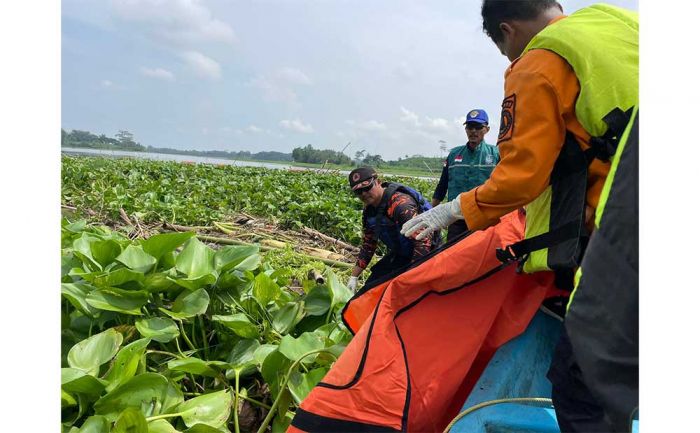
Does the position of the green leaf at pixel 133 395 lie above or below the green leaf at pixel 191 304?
below

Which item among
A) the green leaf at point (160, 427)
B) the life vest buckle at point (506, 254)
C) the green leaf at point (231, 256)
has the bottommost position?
the green leaf at point (160, 427)

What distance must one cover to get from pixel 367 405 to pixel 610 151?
35.8 inches

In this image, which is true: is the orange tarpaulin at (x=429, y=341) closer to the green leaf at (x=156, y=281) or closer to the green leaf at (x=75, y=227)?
the green leaf at (x=156, y=281)

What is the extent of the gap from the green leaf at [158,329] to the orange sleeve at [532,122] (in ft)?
5.03

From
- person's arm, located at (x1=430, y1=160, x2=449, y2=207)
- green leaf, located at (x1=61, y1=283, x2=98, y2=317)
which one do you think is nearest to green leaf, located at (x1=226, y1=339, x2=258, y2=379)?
green leaf, located at (x1=61, y1=283, x2=98, y2=317)

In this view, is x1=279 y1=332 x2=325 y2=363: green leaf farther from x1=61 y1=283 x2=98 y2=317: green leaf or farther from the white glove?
x1=61 y1=283 x2=98 y2=317: green leaf

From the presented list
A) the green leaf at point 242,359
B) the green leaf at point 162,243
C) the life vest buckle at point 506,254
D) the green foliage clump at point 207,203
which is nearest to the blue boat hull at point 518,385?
the life vest buckle at point 506,254

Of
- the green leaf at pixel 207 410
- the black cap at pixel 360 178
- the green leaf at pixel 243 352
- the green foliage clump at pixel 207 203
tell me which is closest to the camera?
the green leaf at pixel 207 410

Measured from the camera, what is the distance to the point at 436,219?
5.73ft

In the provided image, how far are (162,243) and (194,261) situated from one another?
7.0 inches

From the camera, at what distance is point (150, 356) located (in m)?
2.31

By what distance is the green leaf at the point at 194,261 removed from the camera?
2469mm

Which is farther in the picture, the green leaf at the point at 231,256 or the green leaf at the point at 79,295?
the green leaf at the point at 231,256

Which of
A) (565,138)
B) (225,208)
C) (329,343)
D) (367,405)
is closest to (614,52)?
(565,138)
